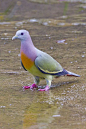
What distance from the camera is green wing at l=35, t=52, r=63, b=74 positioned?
208 inches

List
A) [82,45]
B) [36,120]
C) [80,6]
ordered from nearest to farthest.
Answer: [36,120] → [82,45] → [80,6]

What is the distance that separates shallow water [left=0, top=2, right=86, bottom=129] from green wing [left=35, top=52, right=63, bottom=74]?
272 mm

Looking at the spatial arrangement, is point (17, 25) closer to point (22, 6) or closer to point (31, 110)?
point (22, 6)

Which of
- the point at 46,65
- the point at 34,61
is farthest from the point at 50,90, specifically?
the point at 34,61

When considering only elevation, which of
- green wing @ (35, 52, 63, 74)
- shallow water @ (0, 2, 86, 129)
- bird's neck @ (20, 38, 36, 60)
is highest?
bird's neck @ (20, 38, 36, 60)

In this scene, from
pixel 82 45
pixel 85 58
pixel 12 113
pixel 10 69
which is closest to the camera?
pixel 12 113

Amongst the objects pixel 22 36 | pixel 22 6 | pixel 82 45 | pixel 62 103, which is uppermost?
pixel 22 36

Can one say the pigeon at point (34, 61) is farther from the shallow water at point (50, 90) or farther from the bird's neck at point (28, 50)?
the shallow water at point (50, 90)

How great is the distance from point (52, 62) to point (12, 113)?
1.31 meters

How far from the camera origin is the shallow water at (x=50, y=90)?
417 cm

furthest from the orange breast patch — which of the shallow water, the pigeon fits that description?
the shallow water

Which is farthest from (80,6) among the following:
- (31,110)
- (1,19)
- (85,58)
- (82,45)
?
(31,110)

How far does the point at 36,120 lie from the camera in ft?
13.7

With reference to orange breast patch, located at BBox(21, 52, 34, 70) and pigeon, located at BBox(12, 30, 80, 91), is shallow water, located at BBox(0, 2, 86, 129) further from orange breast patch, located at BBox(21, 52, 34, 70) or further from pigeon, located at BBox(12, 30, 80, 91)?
orange breast patch, located at BBox(21, 52, 34, 70)
